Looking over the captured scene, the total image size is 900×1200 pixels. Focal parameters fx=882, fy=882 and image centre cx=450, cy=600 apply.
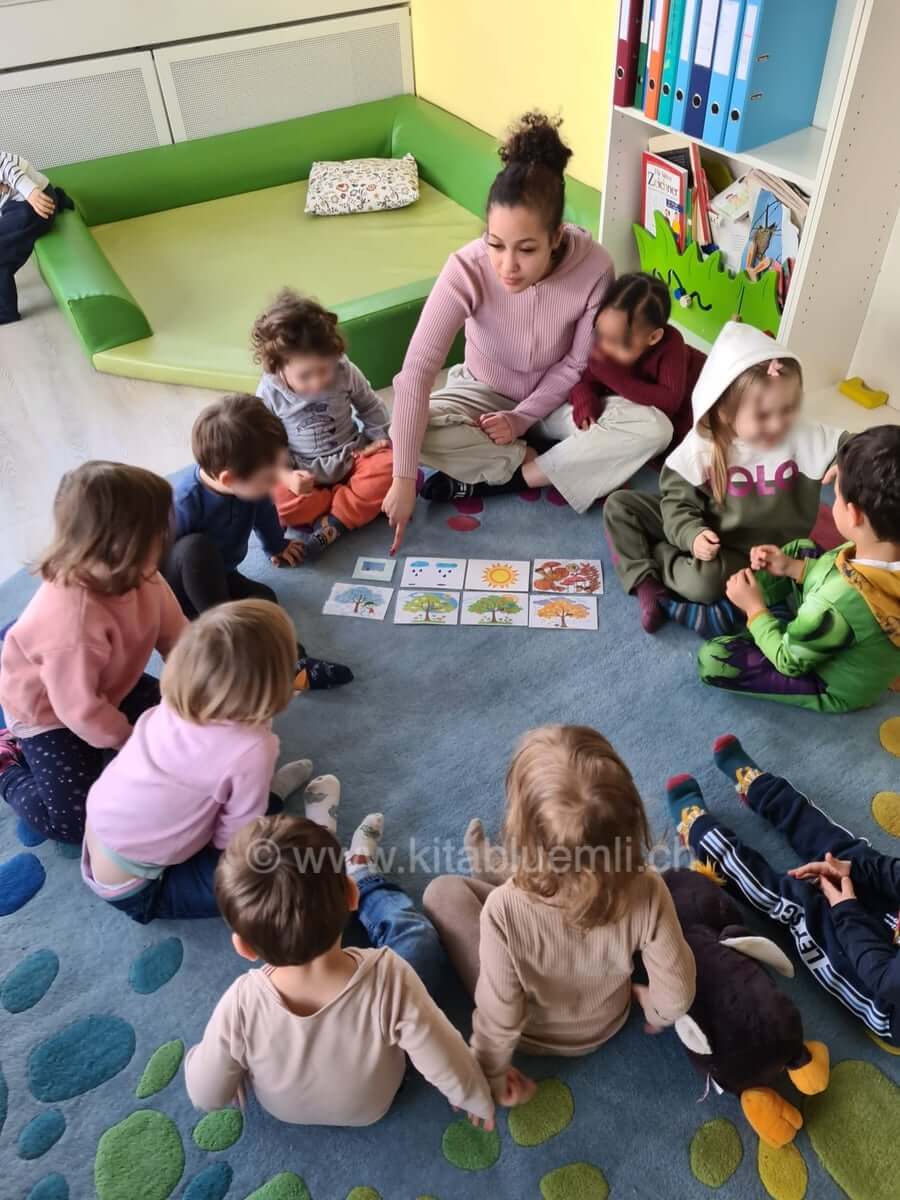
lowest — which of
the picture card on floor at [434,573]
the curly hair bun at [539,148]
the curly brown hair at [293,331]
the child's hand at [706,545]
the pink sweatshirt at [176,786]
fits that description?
the picture card on floor at [434,573]

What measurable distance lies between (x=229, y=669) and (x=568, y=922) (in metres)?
0.65

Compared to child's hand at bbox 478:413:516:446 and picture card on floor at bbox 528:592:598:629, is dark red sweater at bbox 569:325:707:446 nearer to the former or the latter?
child's hand at bbox 478:413:516:446

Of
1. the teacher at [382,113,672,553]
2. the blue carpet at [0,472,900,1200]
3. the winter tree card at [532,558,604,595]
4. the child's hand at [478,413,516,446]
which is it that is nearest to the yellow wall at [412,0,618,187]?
the teacher at [382,113,672,553]

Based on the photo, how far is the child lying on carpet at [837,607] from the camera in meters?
1.75

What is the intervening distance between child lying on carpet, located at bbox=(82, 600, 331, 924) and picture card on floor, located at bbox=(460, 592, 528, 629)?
902 millimetres

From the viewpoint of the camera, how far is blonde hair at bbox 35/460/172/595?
160cm

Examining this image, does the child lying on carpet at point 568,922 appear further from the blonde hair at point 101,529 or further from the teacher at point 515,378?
the teacher at point 515,378

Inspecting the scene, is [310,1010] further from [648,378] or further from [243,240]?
[243,240]

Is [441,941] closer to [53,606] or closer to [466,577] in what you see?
[53,606]

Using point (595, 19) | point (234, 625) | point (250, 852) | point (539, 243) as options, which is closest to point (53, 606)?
point (234, 625)

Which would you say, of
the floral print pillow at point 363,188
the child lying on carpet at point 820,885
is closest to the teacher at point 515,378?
the child lying on carpet at point 820,885

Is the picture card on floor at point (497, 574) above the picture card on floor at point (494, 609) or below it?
below

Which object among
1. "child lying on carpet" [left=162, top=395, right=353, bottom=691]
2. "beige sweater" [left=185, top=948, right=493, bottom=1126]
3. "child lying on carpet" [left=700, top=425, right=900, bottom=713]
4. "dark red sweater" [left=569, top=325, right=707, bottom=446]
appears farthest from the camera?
"dark red sweater" [left=569, top=325, right=707, bottom=446]

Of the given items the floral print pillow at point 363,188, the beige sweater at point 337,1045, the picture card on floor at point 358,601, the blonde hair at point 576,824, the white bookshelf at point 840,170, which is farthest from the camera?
the floral print pillow at point 363,188
